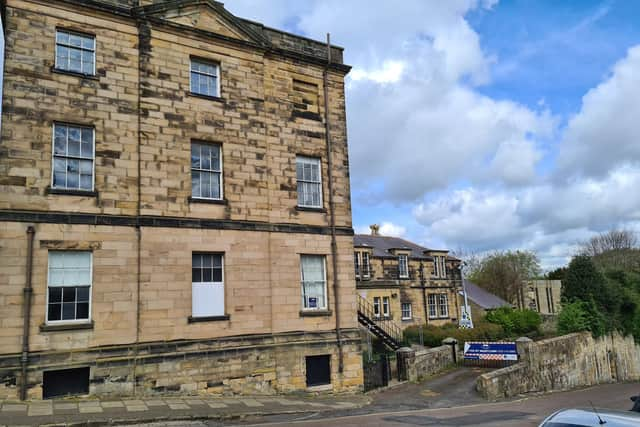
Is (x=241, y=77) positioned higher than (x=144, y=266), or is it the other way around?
(x=241, y=77)

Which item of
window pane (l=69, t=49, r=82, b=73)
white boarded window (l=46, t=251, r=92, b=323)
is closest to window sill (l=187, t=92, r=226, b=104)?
window pane (l=69, t=49, r=82, b=73)

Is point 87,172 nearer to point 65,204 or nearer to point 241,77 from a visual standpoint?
point 65,204

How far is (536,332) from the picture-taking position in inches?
A: 1372

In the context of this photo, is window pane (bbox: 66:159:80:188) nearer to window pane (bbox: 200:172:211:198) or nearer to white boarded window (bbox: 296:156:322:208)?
window pane (bbox: 200:172:211:198)

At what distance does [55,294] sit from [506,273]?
2240 inches

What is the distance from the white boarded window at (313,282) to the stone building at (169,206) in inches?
2.8

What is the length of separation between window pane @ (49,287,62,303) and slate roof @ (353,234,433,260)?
2444 cm

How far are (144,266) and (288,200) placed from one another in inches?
219

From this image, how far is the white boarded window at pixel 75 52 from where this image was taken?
14469mm

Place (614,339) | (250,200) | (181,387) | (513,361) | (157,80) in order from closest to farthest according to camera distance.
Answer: (181,387) < (157,80) < (250,200) < (513,361) < (614,339)

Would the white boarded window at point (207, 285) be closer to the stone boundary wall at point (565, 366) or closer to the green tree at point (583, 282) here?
the stone boundary wall at point (565, 366)

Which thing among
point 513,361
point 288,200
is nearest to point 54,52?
point 288,200

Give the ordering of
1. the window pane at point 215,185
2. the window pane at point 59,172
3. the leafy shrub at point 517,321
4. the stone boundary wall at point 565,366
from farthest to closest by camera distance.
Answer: the leafy shrub at point 517,321
the stone boundary wall at point 565,366
the window pane at point 215,185
the window pane at point 59,172

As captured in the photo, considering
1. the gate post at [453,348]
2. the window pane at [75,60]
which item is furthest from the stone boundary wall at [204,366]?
the window pane at [75,60]
